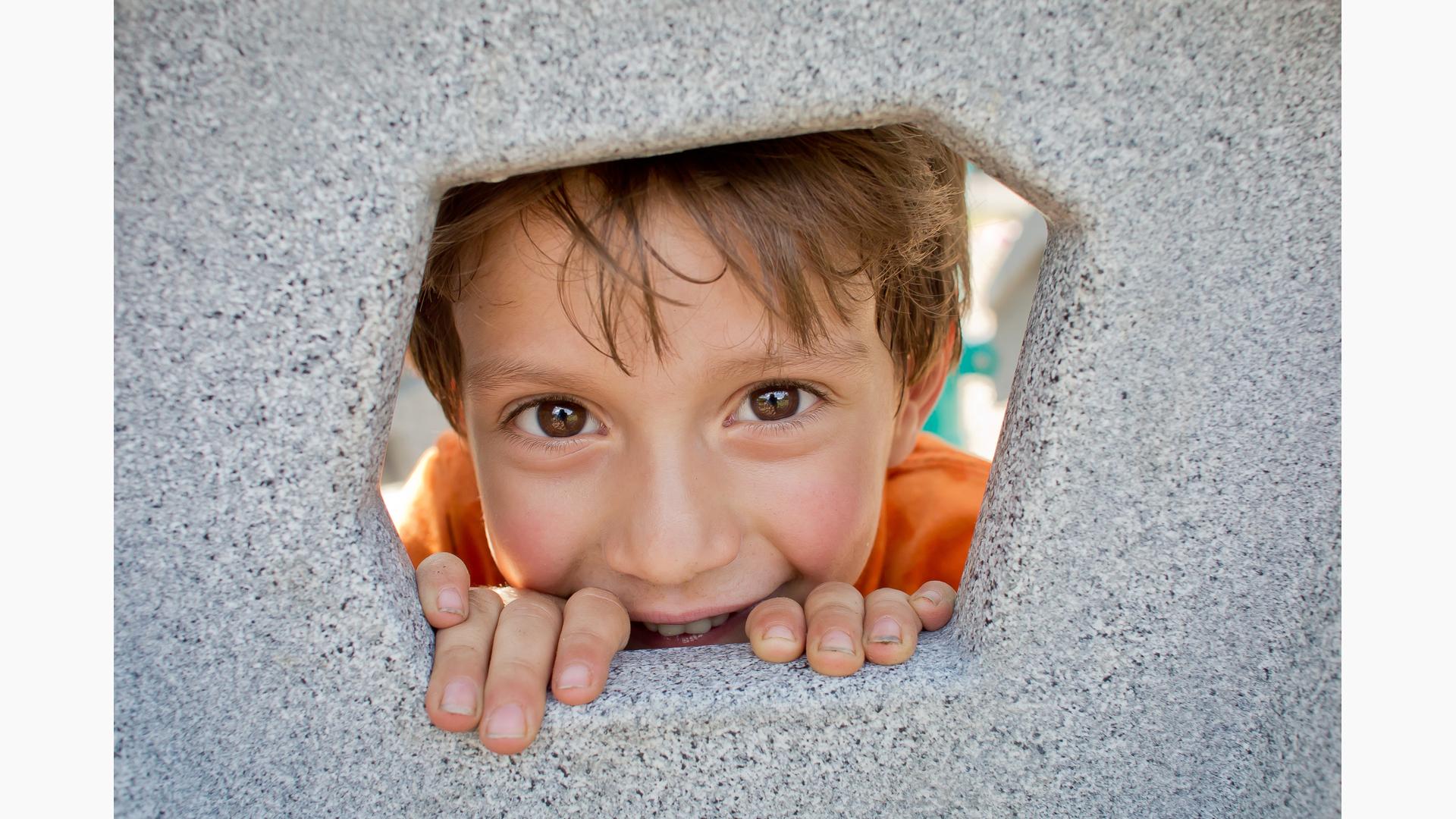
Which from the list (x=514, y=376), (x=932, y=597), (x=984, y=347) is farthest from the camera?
(x=984, y=347)

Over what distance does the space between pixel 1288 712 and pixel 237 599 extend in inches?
33.4

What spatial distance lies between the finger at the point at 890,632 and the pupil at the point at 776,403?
1.03ft

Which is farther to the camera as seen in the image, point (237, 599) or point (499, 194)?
point (499, 194)

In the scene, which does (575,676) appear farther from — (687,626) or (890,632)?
(687,626)

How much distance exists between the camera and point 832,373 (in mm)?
1117

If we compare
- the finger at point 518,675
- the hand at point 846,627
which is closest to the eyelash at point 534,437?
the finger at point 518,675

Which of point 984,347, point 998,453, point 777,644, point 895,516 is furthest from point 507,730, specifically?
point 984,347

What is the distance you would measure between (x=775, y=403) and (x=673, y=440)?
0.18m

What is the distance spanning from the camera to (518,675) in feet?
2.59

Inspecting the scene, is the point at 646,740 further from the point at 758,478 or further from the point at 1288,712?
the point at 1288,712

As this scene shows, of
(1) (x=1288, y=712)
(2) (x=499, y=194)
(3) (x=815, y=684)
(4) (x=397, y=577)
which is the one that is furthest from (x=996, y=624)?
(2) (x=499, y=194)

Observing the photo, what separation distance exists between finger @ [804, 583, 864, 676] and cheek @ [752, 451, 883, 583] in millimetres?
190

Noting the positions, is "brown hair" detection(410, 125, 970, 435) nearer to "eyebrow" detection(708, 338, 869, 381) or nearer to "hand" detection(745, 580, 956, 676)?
"eyebrow" detection(708, 338, 869, 381)

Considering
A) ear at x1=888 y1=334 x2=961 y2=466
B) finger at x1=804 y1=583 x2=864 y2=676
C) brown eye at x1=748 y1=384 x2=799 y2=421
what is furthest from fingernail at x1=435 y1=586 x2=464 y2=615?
ear at x1=888 y1=334 x2=961 y2=466
